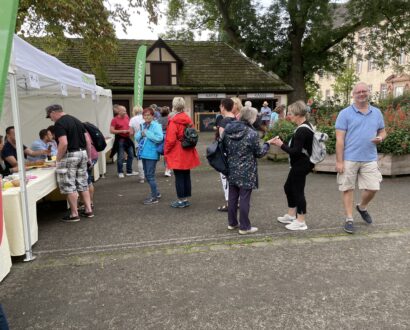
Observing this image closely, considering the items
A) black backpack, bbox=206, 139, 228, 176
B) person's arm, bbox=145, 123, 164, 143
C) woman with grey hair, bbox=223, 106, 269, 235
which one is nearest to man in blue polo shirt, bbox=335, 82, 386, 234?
woman with grey hair, bbox=223, 106, 269, 235

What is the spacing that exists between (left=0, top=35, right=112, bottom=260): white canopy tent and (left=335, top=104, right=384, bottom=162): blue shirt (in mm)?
3764

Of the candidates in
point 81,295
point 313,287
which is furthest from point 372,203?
point 81,295

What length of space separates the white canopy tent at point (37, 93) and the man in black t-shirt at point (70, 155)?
0.50 metres

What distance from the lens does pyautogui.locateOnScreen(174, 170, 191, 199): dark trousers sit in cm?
577

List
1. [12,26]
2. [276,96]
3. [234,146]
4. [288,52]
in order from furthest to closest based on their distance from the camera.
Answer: [276,96], [288,52], [234,146], [12,26]

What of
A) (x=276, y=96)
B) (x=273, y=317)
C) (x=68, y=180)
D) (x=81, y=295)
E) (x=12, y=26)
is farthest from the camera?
(x=276, y=96)

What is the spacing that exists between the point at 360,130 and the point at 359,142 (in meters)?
0.14

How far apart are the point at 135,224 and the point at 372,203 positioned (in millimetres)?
3832

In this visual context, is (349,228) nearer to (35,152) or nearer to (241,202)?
(241,202)

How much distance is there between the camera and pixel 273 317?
9.18 ft

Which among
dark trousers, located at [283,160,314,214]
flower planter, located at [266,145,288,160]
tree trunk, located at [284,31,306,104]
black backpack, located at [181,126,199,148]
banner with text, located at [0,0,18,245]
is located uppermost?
tree trunk, located at [284,31,306,104]

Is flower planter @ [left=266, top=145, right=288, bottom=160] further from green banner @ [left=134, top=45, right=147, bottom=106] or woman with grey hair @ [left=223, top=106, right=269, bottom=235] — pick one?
woman with grey hair @ [left=223, top=106, right=269, bottom=235]

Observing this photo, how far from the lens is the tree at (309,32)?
20.4 metres

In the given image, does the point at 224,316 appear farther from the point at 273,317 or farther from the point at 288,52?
the point at 288,52
